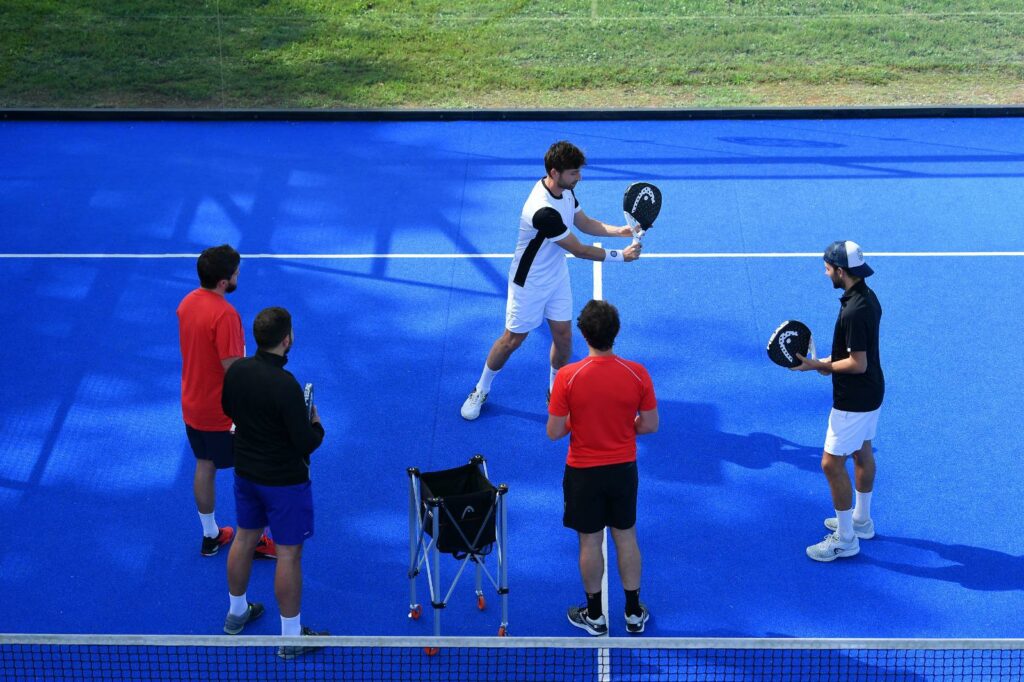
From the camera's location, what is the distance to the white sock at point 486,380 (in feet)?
28.5

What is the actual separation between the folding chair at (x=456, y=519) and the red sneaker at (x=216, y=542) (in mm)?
1413

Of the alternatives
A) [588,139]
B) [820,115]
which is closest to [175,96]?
[588,139]

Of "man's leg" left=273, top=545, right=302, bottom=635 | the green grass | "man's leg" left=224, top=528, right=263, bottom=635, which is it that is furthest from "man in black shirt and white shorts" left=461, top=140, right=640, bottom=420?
the green grass

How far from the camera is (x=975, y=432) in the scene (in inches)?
334

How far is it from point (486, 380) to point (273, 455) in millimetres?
2852

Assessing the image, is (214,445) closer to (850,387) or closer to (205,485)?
(205,485)

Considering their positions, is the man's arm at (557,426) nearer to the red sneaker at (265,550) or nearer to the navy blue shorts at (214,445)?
the navy blue shorts at (214,445)

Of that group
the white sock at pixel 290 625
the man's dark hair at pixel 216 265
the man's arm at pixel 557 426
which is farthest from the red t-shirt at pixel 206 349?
the man's arm at pixel 557 426

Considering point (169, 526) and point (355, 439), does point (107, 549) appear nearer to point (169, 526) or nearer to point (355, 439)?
point (169, 526)

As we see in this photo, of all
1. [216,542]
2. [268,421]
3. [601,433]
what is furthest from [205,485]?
[601,433]

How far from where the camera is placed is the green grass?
50.4ft

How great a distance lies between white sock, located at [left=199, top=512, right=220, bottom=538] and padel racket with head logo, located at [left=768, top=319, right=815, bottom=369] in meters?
3.54

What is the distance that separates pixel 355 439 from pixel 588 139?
263 inches

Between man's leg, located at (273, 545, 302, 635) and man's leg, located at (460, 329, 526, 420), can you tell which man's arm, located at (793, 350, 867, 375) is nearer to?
man's leg, located at (460, 329, 526, 420)
